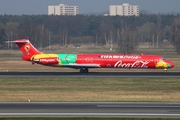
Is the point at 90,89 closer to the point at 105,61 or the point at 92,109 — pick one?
the point at 92,109

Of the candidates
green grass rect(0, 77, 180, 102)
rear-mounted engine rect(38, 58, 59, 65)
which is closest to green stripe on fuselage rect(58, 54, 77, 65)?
rear-mounted engine rect(38, 58, 59, 65)

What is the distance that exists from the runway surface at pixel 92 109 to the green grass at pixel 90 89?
9.16ft

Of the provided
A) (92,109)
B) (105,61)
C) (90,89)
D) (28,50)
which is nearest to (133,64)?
(105,61)

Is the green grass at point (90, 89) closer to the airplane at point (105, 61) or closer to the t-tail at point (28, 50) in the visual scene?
the airplane at point (105, 61)

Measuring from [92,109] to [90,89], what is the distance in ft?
41.5

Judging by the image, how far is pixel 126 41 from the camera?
115000 mm

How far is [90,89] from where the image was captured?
43312 millimetres

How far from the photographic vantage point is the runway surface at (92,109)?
28462 mm

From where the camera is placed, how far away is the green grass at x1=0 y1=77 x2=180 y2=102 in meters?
37.5

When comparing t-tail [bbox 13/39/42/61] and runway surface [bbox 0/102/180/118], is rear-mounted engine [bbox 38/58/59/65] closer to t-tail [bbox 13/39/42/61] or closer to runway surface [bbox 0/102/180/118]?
t-tail [bbox 13/39/42/61]

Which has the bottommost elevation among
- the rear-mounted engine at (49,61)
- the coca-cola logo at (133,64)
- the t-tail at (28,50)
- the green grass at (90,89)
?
the green grass at (90,89)

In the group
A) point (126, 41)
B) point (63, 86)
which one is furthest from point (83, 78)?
point (126, 41)

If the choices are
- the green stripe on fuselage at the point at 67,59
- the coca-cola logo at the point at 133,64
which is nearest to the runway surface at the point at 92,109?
the coca-cola logo at the point at 133,64

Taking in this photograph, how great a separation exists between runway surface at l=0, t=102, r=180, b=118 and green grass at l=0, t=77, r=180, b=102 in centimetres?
279
